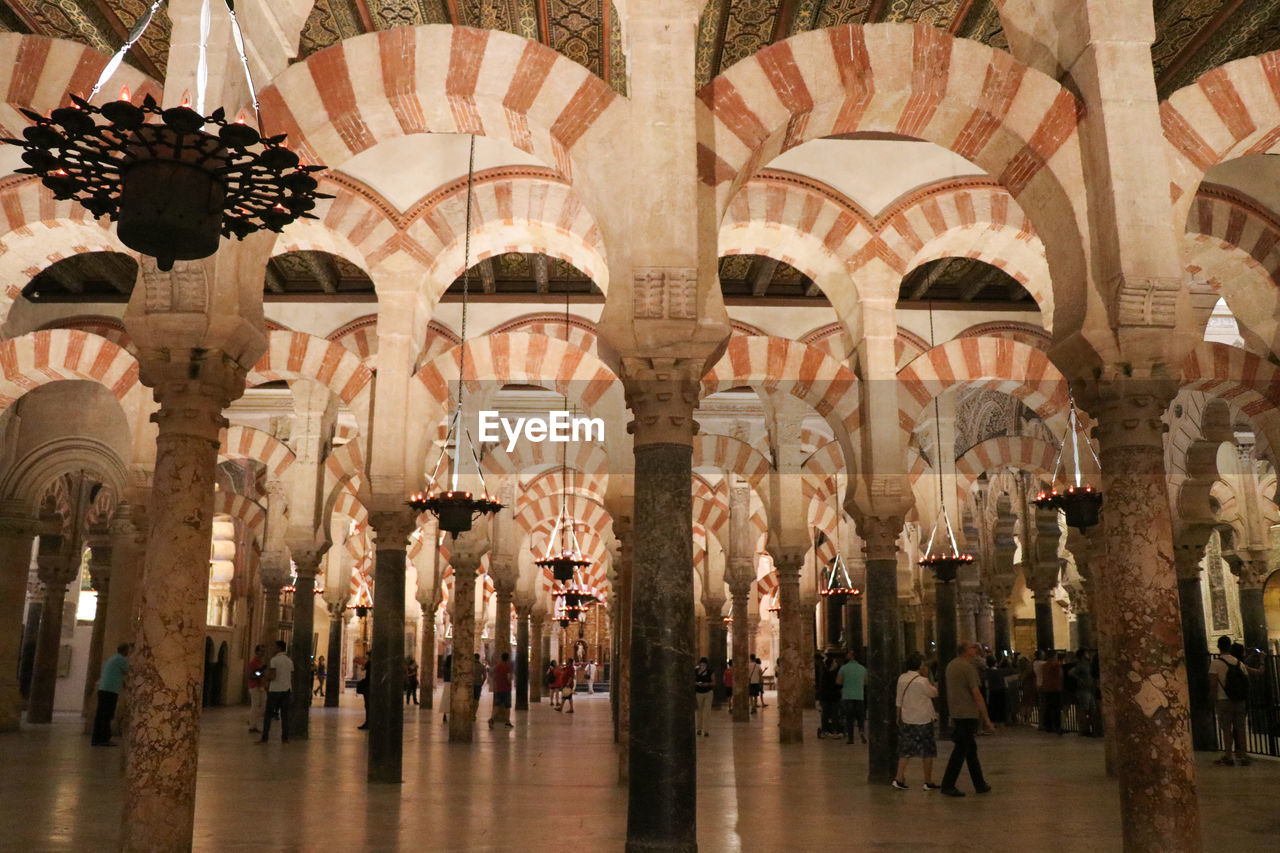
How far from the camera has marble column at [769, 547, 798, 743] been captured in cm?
1013

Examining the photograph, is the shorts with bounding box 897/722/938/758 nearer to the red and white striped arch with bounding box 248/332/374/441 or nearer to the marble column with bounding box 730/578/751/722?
the red and white striped arch with bounding box 248/332/374/441

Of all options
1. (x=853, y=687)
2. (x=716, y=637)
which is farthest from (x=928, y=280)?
(x=716, y=637)

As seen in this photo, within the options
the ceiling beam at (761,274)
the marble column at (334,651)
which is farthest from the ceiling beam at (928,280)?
the marble column at (334,651)

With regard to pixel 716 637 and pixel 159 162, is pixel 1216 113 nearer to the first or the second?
pixel 159 162

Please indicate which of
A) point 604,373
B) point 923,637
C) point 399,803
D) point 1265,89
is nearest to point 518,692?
point 923,637

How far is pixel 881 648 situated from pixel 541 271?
15.9ft

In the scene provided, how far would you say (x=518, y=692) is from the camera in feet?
52.2

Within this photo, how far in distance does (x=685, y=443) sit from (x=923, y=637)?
45.5 feet

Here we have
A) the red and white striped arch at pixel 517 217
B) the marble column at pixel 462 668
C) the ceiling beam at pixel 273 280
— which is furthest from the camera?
the ceiling beam at pixel 273 280

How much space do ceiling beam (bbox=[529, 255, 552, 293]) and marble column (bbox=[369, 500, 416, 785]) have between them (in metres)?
3.25

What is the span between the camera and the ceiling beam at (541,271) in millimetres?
9944

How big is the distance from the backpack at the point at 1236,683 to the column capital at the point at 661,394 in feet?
18.1

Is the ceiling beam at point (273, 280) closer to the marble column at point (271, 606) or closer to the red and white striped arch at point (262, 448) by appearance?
the red and white striped arch at point (262, 448)

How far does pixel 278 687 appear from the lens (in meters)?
10.1
